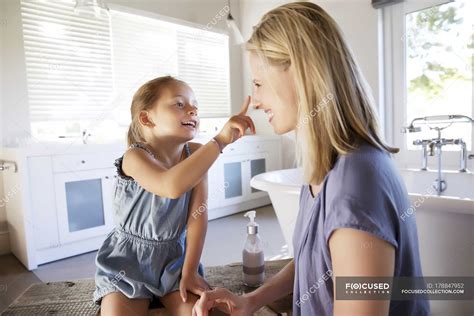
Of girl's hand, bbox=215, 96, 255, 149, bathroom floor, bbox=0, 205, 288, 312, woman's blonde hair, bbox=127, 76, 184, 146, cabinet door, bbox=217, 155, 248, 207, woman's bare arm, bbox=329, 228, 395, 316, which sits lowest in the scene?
bathroom floor, bbox=0, 205, 288, 312

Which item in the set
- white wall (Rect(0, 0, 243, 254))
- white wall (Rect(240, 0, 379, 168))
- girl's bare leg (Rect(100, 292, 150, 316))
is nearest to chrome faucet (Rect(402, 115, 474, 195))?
white wall (Rect(240, 0, 379, 168))

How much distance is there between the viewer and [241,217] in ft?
11.2

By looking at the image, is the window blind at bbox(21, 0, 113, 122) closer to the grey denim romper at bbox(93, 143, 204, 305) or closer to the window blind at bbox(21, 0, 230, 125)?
the window blind at bbox(21, 0, 230, 125)

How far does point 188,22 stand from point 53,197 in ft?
7.75

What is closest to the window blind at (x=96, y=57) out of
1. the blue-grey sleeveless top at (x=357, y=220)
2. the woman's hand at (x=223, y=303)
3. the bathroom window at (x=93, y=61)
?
the bathroom window at (x=93, y=61)

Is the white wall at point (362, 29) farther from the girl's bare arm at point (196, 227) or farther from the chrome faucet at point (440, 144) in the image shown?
the girl's bare arm at point (196, 227)

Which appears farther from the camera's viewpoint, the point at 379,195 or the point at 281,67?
the point at 281,67

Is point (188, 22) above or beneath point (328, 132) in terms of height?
above

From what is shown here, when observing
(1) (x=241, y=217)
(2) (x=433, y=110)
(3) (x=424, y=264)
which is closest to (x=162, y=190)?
(3) (x=424, y=264)

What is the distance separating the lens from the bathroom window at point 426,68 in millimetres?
2322

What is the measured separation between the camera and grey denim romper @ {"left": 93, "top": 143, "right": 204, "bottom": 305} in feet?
2.78

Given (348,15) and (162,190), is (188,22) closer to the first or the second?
(348,15)

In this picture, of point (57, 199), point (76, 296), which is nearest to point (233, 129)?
point (76, 296)

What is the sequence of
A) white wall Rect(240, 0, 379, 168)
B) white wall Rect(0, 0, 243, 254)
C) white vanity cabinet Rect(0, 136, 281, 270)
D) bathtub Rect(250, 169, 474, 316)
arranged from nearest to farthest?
bathtub Rect(250, 169, 474, 316) → white vanity cabinet Rect(0, 136, 281, 270) → white wall Rect(0, 0, 243, 254) → white wall Rect(240, 0, 379, 168)
